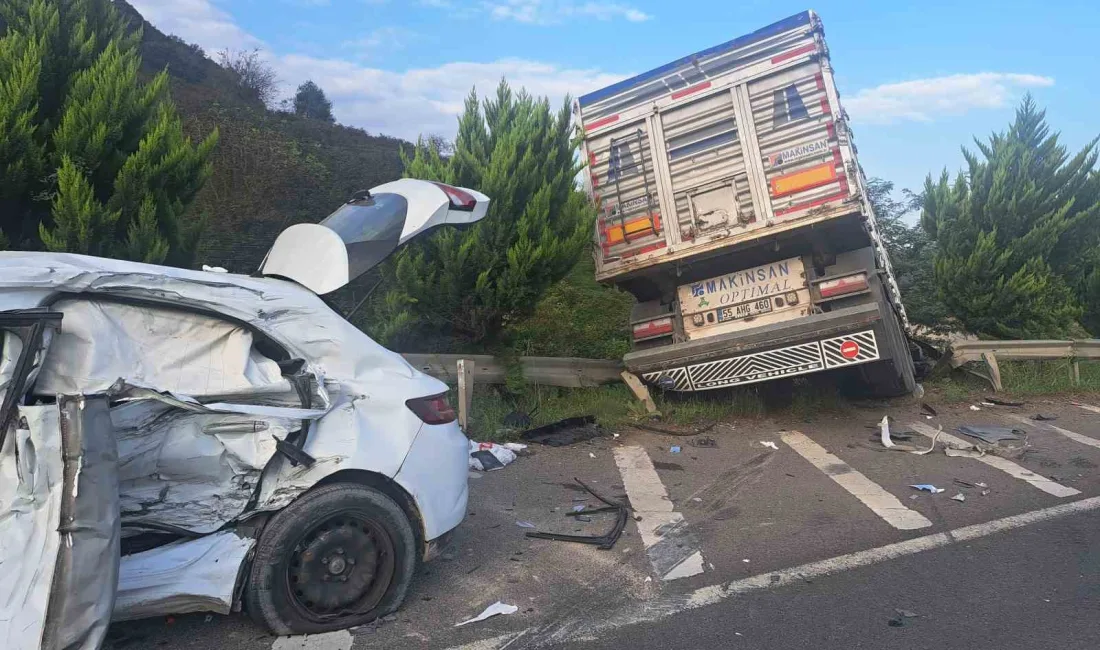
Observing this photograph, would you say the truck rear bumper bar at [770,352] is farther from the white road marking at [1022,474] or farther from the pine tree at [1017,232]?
the pine tree at [1017,232]

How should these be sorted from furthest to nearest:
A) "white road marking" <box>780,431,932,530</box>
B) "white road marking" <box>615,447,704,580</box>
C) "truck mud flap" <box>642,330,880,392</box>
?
"truck mud flap" <box>642,330,880,392</box>
"white road marking" <box>780,431,932,530</box>
"white road marking" <box>615,447,704,580</box>

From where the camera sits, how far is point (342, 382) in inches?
145

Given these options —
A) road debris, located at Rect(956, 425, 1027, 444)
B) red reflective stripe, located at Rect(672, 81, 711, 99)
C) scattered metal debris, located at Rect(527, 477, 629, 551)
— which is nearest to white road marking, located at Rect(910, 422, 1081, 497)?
road debris, located at Rect(956, 425, 1027, 444)

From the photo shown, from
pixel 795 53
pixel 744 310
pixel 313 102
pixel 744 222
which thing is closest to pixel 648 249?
pixel 744 222

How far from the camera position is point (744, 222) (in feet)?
24.4

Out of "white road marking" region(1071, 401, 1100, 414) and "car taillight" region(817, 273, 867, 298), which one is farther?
"white road marking" region(1071, 401, 1100, 414)

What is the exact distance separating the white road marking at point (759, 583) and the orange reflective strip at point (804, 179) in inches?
131

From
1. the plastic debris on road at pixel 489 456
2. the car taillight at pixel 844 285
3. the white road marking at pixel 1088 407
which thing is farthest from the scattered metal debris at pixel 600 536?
the white road marking at pixel 1088 407

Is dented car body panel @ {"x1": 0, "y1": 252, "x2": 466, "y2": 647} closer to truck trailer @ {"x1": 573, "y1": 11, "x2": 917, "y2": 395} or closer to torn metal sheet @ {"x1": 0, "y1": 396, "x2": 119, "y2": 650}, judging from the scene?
torn metal sheet @ {"x1": 0, "y1": 396, "x2": 119, "y2": 650}

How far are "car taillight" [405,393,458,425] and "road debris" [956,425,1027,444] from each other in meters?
5.48

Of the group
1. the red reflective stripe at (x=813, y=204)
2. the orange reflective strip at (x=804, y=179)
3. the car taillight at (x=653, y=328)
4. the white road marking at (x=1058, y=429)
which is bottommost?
the white road marking at (x=1058, y=429)

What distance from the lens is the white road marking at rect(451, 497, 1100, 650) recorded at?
3.47 meters

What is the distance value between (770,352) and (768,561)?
3106 mm

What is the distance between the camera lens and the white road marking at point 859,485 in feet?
16.3
